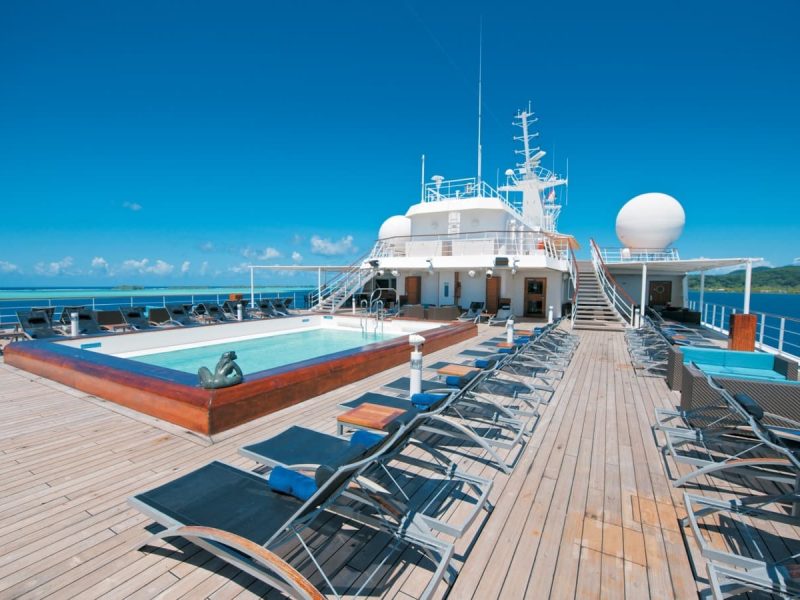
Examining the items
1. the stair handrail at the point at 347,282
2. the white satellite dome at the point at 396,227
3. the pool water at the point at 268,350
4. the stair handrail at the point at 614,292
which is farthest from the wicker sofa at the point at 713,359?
the white satellite dome at the point at 396,227

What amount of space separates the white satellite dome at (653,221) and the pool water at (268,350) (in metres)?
15.6

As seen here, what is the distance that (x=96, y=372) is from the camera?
4.74 m

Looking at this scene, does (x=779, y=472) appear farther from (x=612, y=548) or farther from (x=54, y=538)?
(x=54, y=538)

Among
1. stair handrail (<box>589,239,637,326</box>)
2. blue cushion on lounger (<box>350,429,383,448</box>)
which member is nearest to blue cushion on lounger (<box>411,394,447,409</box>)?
blue cushion on lounger (<box>350,429,383,448</box>)

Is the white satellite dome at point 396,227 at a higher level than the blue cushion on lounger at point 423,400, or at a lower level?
higher

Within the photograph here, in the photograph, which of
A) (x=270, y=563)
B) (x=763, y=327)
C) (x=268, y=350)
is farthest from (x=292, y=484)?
(x=763, y=327)

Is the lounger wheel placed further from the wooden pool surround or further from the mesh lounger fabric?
the wooden pool surround

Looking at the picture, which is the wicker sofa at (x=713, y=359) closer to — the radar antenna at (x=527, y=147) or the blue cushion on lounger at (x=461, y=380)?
the blue cushion on lounger at (x=461, y=380)

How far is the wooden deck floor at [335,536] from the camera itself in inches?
75.6

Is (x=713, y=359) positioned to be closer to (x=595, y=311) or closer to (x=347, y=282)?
(x=595, y=311)

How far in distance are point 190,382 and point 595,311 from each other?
12084 mm

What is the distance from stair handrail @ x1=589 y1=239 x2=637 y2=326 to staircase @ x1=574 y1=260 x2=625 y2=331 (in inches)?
9.5

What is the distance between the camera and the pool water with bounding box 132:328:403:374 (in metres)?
8.19

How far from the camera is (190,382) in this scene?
4.07m
